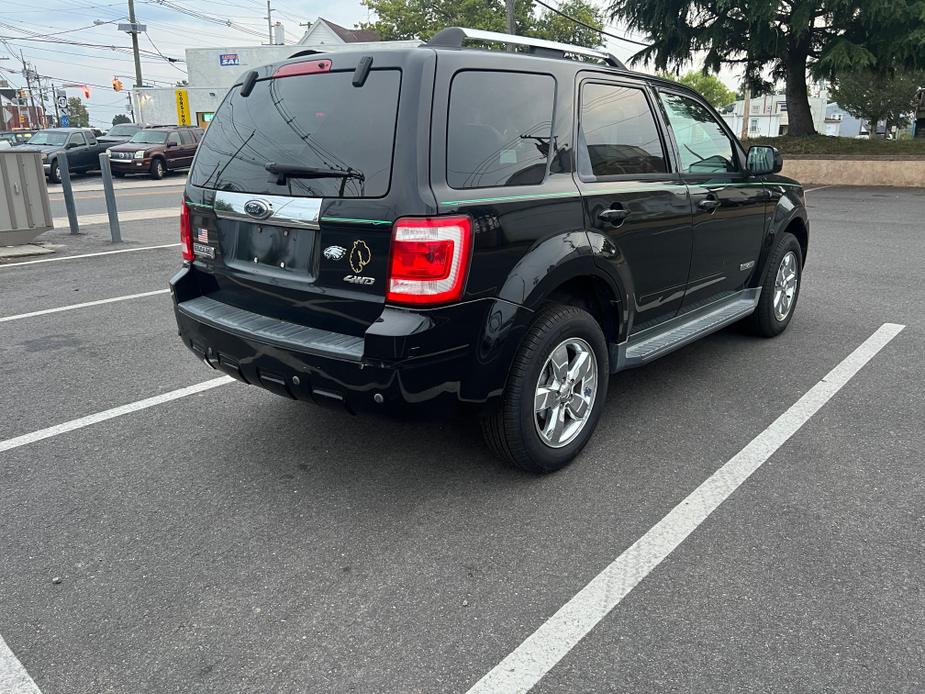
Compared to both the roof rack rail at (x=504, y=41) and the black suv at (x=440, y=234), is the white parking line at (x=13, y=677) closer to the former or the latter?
the black suv at (x=440, y=234)

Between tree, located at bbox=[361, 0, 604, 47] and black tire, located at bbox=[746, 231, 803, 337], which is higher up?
tree, located at bbox=[361, 0, 604, 47]

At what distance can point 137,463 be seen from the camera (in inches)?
141

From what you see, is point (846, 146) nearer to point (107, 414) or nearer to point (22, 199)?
point (22, 199)

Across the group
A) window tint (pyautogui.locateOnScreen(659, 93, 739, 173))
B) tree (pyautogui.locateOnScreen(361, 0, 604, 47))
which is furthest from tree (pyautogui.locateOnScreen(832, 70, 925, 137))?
window tint (pyautogui.locateOnScreen(659, 93, 739, 173))

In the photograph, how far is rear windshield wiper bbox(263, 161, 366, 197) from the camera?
289 cm

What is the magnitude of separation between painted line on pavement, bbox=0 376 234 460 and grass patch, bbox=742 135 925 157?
2025cm

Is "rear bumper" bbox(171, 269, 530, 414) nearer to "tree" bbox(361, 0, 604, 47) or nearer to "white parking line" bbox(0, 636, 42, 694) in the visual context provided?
"white parking line" bbox(0, 636, 42, 694)

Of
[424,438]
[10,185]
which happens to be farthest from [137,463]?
[10,185]

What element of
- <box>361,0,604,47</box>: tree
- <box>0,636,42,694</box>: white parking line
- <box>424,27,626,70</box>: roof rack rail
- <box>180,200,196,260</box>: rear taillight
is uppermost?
<box>361,0,604,47</box>: tree

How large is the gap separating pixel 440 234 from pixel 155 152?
982 inches

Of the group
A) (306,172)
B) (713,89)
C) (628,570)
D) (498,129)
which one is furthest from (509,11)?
(713,89)

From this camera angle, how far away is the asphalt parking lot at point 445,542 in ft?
7.41

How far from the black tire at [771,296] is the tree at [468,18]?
43.7 metres

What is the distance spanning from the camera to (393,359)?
275 centimetres
